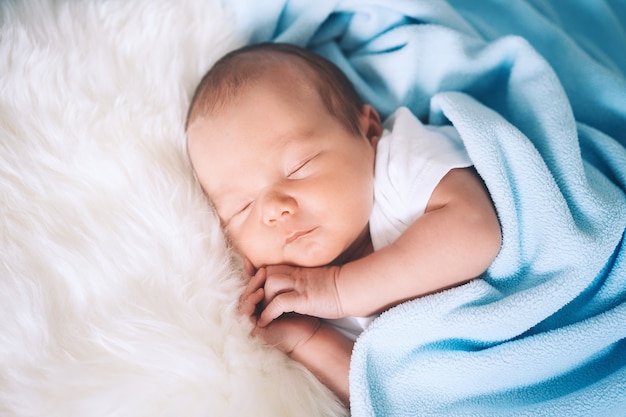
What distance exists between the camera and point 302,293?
99 cm

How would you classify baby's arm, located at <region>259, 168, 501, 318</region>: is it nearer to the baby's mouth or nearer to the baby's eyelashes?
the baby's mouth

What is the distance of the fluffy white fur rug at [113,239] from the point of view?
86cm

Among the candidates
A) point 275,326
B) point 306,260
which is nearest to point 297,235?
point 306,260

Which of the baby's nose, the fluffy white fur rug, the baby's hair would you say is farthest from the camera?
the baby's hair

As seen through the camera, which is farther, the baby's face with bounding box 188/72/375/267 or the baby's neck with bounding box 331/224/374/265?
the baby's neck with bounding box 331/224/374/265

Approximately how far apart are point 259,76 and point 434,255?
46cm

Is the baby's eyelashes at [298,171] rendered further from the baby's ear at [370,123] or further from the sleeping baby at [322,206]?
the baby's ear at [370,123]

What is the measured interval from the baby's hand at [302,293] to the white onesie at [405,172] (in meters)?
0.10

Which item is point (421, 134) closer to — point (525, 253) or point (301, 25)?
point (525, 253)

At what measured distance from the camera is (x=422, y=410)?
3.05ft

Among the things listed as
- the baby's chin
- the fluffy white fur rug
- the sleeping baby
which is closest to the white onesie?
the sleeping baby

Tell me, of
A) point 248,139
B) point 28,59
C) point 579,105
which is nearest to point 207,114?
point 248,139

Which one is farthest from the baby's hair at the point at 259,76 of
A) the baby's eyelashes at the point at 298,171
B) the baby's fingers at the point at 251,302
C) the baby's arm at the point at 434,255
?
the baby's fingers at the point at 251,302

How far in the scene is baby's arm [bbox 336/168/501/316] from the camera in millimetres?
929
